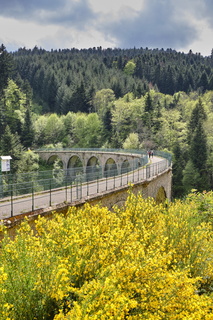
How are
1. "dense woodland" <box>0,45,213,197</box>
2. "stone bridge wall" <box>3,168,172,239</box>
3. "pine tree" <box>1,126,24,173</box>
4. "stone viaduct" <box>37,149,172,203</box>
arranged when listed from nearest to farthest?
"stone bridge wall" <box>3,168,172,239</box>, "stone viaduct" <box>37,149,172,203</box>, "pine tree" <box>1,126,24,173</box>, "dense woodland" <box>0,45,213,197</box>

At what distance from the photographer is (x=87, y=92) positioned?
322ft

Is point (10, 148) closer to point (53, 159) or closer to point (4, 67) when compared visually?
point (53, 159)

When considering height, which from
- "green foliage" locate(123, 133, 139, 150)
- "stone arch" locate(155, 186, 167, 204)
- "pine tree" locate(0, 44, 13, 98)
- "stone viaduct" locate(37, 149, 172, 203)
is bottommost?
"stone arch" locate(155, 186, 167, 204)

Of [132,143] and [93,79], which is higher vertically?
[93,79]

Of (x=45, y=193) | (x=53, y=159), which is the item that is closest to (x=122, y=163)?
(x=53, y=159)

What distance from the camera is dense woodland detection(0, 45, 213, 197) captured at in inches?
2306

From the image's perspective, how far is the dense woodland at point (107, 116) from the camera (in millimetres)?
58562

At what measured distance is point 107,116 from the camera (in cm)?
7750

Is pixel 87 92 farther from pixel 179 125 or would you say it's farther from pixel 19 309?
pixel 19 309

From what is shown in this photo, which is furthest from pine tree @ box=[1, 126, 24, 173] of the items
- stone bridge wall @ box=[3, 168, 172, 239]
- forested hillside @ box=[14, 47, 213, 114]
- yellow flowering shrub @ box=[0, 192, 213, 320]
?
forested hillside @ box=[14, 47, 213, 114]

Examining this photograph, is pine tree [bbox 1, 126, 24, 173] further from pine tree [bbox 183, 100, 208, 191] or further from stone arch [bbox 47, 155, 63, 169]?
pine tree [bbox 183, 100, 208, 191]

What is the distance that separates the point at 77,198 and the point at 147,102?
6282 centimetres

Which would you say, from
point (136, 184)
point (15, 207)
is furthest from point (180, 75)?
point (15, 207)

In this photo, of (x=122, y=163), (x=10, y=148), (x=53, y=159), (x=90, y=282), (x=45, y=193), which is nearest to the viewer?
(x=90, y=282)
